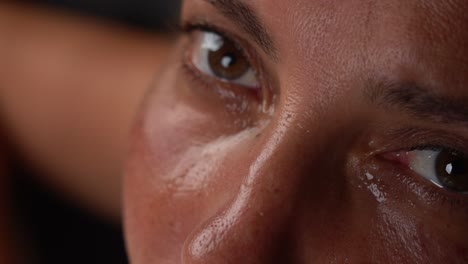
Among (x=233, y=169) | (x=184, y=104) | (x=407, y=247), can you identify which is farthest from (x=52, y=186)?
(x=407, y=247)

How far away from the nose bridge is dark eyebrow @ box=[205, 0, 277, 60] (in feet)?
0.23

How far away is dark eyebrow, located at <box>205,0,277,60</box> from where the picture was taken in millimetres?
625

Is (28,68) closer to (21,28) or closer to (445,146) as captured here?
(21,28)

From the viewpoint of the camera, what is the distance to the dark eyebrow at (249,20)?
0.62 meters

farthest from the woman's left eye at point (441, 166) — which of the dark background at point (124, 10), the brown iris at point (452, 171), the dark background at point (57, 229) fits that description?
the dark background at point (124, 10)

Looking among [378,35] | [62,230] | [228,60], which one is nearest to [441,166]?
[378,35]

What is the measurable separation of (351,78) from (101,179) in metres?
0.84

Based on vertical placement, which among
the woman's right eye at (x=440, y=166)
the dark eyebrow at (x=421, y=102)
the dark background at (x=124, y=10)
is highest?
the dark eyebrow at (x=421, y=102)

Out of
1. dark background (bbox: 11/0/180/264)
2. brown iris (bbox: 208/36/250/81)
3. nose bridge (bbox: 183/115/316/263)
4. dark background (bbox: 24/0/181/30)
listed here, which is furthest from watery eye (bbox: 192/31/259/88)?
dark background (bbox: 24/0/181/30)

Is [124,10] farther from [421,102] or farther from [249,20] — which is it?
[421,102]

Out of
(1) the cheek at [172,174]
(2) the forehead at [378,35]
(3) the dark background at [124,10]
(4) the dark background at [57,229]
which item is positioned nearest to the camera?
(2) the forehead at [378,35]

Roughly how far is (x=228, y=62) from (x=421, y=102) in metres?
0.26

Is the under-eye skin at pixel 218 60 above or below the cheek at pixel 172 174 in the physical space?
above

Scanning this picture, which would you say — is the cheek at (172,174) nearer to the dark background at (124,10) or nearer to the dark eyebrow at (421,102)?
the dark eyebrow at (421,102)
